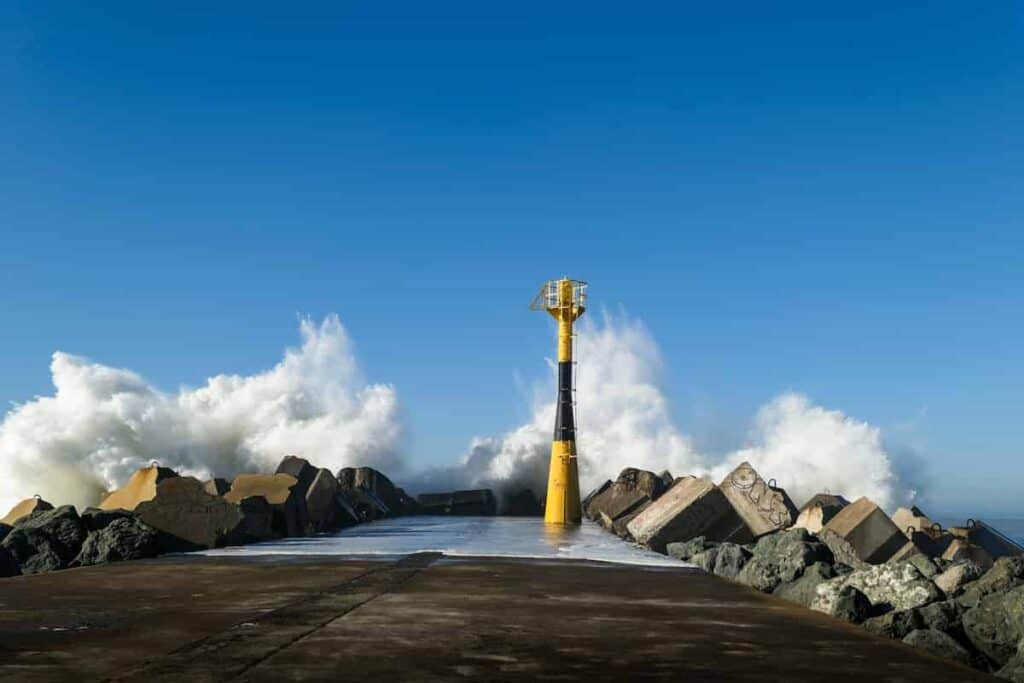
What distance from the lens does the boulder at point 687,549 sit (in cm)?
1448

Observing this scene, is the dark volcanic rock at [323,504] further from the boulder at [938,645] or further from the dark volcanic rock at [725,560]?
the boulder at [938,645]

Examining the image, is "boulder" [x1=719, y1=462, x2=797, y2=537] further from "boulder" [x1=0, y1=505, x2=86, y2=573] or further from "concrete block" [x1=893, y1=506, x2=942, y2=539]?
"boulder" [x1=0, y1=505, x2=86, y2=573]

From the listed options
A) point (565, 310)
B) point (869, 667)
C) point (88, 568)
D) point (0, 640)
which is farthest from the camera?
point (565, 310)

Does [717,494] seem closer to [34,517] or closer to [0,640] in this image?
[34,517]

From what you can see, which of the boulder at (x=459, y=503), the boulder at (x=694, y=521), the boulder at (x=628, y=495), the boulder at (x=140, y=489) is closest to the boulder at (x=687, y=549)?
the boulder at (x=694, y=521)

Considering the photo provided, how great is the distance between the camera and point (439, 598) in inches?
317

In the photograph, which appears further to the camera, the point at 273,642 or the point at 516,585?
the point at 516,585

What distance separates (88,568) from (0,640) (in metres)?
5.56

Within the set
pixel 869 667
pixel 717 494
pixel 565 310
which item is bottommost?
pixel 869 667

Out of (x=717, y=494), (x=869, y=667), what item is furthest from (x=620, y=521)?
(x=869, y=667)

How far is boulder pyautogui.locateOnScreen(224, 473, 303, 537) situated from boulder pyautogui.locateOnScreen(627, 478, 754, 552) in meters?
6.65

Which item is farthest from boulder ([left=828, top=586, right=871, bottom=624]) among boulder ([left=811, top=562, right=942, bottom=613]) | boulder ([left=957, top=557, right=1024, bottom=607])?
boulder ([left=957, top=557, right=1024, bottom=607])

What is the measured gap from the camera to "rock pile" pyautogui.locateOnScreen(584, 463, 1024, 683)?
6.99m

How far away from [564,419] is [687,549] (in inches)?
418
